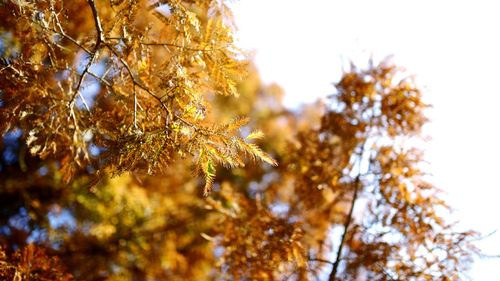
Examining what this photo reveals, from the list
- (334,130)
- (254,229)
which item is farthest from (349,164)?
(254,229)

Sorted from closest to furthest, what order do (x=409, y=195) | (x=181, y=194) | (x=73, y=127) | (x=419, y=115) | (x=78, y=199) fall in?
(x=73, y=127) < (x=409, y=195) < (x=419, y=115) < (x=78, y=199) < (x=181, y=194)

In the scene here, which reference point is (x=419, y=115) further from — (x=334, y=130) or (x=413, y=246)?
(x=413, y=246)

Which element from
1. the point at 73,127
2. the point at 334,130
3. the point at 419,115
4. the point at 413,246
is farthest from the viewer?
the point at 334,130

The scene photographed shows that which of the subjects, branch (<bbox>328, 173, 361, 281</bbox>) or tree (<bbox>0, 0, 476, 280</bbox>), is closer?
tree (<bbox>0, 0, 476, 280</bbox>)

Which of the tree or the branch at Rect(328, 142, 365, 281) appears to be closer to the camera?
the tree

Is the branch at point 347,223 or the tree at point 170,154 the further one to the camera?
the branch at point 347,223

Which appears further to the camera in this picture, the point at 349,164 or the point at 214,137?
the point at 349,164

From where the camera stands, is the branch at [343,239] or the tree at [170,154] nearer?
the tree at [170,154]

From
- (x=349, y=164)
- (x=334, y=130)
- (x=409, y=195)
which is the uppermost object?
(x=334, y=130)
